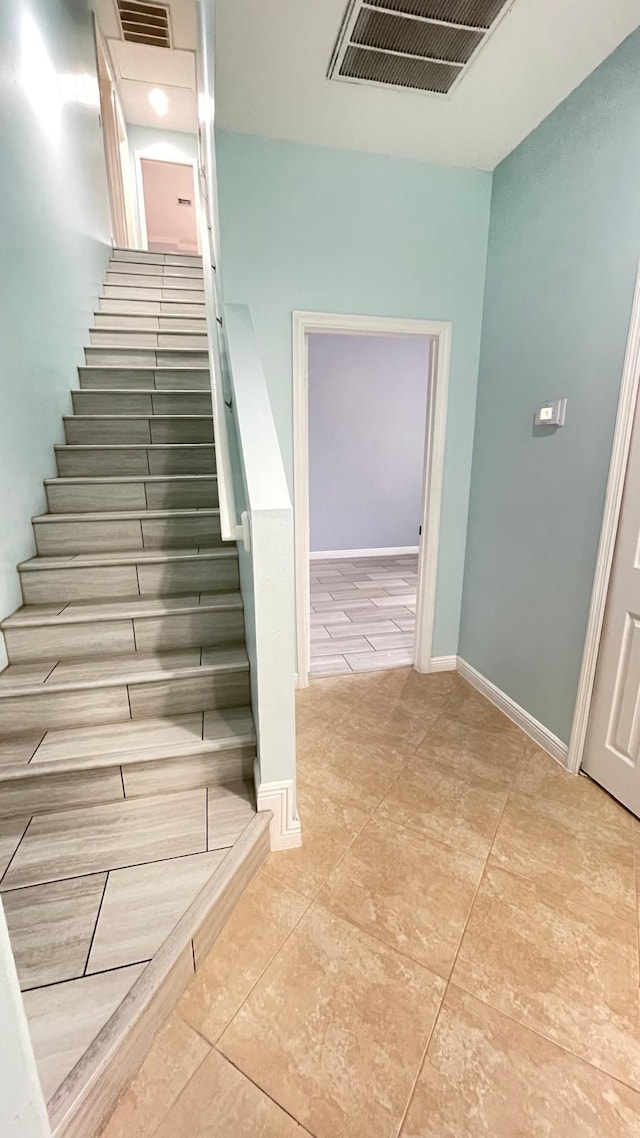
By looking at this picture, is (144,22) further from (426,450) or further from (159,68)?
(426,450)

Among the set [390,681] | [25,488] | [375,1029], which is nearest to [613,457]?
[390,681]

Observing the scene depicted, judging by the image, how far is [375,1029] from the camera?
111 centimetres

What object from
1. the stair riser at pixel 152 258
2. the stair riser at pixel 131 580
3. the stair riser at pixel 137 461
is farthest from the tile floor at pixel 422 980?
the stair riser at pixel 152 258

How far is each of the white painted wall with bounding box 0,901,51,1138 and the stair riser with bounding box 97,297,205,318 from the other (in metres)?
3.56

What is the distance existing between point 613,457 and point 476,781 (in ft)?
4.57

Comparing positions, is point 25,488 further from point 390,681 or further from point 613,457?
point 613,457

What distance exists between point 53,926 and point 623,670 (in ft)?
6.61

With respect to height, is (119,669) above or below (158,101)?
below

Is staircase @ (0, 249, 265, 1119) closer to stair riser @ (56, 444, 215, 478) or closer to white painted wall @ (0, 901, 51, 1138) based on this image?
stair riser @ (56, 444, 215, 478)

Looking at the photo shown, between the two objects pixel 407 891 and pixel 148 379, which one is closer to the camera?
pixel 407 891

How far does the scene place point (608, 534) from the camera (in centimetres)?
175

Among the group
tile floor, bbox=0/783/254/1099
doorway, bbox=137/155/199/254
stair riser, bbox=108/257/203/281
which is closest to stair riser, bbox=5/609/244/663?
tile floor, bbox=0/783/254/1099

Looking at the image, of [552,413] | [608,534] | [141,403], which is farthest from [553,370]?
[141,403]

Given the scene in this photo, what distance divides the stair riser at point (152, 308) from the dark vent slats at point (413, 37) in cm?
213
